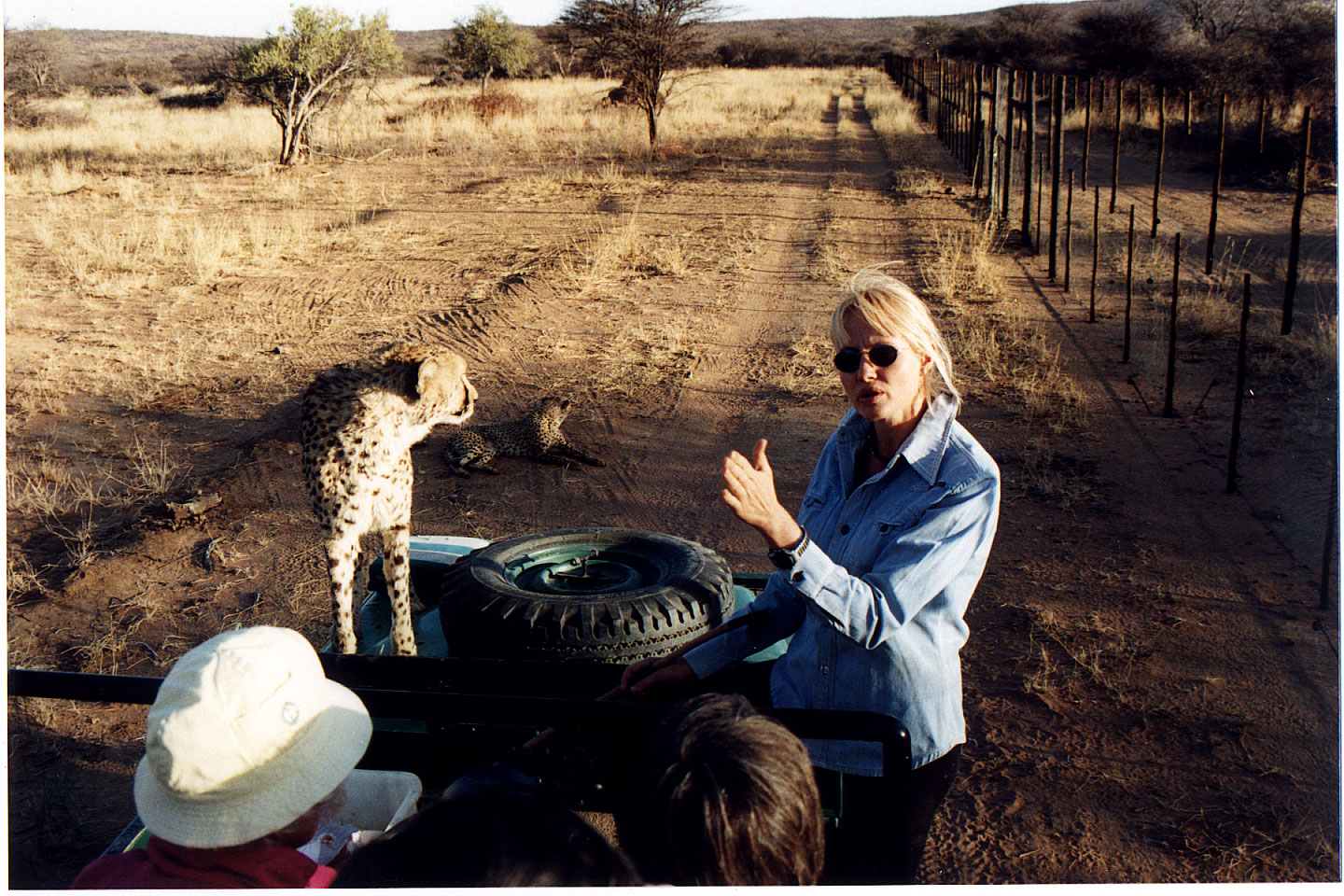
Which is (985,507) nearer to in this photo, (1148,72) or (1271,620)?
(1271,620)

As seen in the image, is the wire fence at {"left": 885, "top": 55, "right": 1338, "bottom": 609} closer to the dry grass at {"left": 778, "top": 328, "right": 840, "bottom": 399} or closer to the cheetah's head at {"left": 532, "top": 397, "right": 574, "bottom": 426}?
the dry grass at {"left": 778, "top": 328, "right": 840, "bottom": 399}

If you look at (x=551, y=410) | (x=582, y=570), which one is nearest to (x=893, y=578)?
(x=582, y=570)

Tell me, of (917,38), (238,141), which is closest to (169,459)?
(238,141)

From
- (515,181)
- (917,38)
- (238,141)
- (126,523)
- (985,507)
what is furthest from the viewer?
(917,38)

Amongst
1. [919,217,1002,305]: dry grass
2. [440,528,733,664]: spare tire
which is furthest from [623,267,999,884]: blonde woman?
[919,217,1002,305]: dry grass

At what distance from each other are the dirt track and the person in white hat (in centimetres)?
176

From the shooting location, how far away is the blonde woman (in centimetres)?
185

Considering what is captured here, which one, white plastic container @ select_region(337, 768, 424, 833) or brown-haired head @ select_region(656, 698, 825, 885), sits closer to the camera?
brown-haired head @ select_region(656, 698, 825, 885)

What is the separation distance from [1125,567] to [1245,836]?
67.7 inches

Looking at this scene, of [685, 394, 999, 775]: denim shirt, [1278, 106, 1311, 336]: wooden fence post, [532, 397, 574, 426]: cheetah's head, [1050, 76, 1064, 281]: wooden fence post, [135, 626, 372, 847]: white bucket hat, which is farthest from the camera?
[1050, 76, 1064, 281]: wooden fence post

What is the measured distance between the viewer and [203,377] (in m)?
6.98

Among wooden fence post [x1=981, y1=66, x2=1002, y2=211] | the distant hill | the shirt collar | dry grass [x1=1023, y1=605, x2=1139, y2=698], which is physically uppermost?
the distant hill

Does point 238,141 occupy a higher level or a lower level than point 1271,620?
higher

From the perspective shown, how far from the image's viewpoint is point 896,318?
200 centimetres
